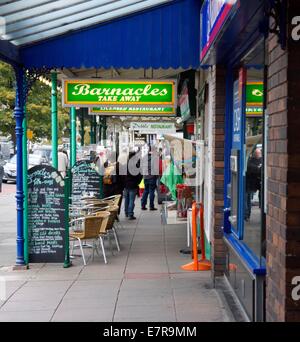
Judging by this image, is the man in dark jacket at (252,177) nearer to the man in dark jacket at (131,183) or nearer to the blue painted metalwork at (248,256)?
the blue painted metalwork at (248,256)

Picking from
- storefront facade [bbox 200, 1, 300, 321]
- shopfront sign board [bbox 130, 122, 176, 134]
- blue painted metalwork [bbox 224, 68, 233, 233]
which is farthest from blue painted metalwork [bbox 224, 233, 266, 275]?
shopfront sign board [bbox 130, 122, 176, 134]

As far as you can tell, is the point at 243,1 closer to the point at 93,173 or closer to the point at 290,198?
the point at 290,198

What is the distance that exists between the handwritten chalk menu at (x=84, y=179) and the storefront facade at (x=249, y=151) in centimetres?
586

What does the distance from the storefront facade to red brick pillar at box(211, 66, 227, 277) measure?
0.01 metres

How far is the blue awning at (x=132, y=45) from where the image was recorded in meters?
7.71

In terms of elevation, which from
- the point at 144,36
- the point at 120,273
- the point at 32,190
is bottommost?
the point at 120,273

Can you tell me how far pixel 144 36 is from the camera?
7758 millimetres

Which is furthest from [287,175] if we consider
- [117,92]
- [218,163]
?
[117,92]

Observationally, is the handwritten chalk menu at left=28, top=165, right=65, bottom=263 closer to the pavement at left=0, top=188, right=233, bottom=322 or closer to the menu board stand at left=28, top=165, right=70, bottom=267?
A: the menu board stand at left=28, top=165, right=70, bottom=267

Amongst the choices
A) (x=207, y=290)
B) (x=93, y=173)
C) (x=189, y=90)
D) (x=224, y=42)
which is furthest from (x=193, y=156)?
(x=224, y=42)

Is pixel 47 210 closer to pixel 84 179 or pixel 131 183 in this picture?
pixel 84 179

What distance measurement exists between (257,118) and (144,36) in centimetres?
334

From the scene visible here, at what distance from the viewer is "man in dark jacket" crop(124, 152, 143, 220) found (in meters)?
13.3

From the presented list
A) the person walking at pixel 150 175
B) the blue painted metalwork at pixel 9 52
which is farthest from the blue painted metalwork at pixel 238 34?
Answer: the person walking at pixel 150 175
